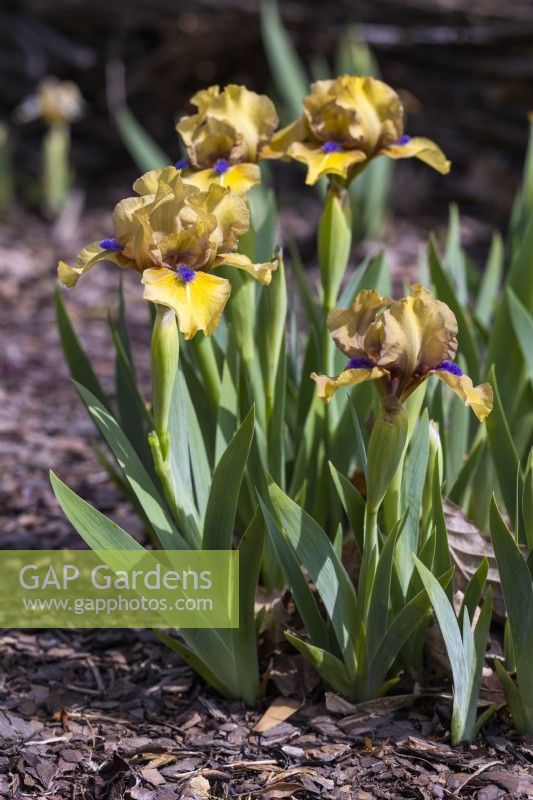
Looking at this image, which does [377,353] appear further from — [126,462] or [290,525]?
[126,462]

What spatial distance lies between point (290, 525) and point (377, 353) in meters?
0.37

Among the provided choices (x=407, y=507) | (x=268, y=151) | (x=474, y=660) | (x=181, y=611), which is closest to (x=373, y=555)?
(x=407, y=507)

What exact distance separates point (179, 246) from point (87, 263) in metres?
0.15

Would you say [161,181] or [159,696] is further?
[159,696]

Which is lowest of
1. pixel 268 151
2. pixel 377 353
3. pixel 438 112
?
pixel 377 353

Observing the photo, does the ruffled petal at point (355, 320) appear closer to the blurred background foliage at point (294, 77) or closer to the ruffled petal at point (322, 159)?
the ruffled petal at point (322, 159)

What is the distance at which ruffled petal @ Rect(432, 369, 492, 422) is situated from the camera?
1397mm

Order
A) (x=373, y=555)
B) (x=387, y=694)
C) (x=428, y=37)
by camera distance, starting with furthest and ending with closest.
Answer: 1. (x=428, y=37)
2. (x=387, y=694)
3. (x=373, y=555)

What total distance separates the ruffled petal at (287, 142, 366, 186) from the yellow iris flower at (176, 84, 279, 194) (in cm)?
8

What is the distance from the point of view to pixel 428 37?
4.83 metres

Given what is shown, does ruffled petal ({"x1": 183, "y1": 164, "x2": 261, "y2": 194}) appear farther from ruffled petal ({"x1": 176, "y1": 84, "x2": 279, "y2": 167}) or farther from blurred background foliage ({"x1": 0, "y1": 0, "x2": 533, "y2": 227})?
blurred background foliage ({"x1": 0, "y1": 0, "x2": 533, "y2": 227})

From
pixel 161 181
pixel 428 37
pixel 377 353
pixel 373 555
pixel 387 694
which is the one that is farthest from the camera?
pixel 428 37

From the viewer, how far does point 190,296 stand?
4.79 feet

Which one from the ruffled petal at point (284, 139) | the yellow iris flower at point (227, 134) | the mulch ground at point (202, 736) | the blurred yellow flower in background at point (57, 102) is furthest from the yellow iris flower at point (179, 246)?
the blurred yellow flower in background at point (57, 102)
